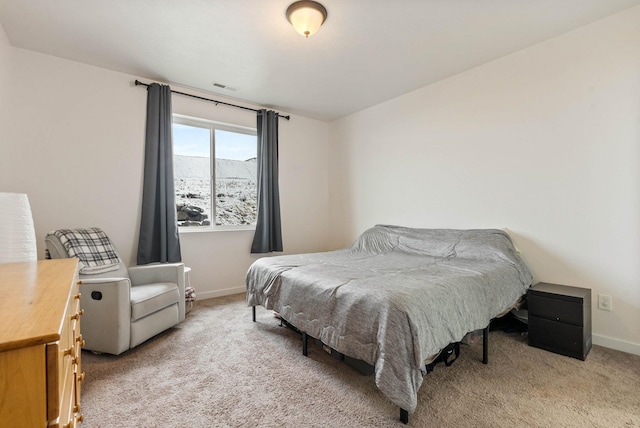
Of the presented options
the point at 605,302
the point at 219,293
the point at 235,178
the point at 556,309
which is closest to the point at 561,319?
the point at 556,309

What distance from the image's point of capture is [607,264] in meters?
2.36

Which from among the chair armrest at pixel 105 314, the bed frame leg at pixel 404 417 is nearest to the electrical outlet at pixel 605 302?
the bed frame leg at pixel 404 417

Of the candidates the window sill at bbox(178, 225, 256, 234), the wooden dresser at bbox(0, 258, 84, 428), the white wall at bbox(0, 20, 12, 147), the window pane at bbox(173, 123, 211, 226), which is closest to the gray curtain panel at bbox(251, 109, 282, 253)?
the window sill at bbox(178, 225, 256, 234)

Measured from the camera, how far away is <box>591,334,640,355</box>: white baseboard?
225cm

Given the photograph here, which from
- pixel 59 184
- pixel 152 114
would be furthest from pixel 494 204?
pixel 59 184

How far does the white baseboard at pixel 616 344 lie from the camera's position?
225 centimetres

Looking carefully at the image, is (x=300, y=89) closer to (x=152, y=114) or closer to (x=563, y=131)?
(x=152, y=114)

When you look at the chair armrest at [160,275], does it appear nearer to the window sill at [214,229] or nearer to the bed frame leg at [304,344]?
the window sill at [214,229]

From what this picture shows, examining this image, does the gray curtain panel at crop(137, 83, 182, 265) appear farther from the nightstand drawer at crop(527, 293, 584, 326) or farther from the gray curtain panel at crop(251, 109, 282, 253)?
the nightstand drawer at crop(527, 293, 584, 326)

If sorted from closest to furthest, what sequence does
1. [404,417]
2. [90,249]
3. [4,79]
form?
[404,417] < [4,79] < [90,249]

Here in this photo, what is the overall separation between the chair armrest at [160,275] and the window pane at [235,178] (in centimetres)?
121

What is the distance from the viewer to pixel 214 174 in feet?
12.8

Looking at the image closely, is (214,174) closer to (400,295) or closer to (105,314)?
(105,314)

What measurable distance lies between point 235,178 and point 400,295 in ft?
10.1
